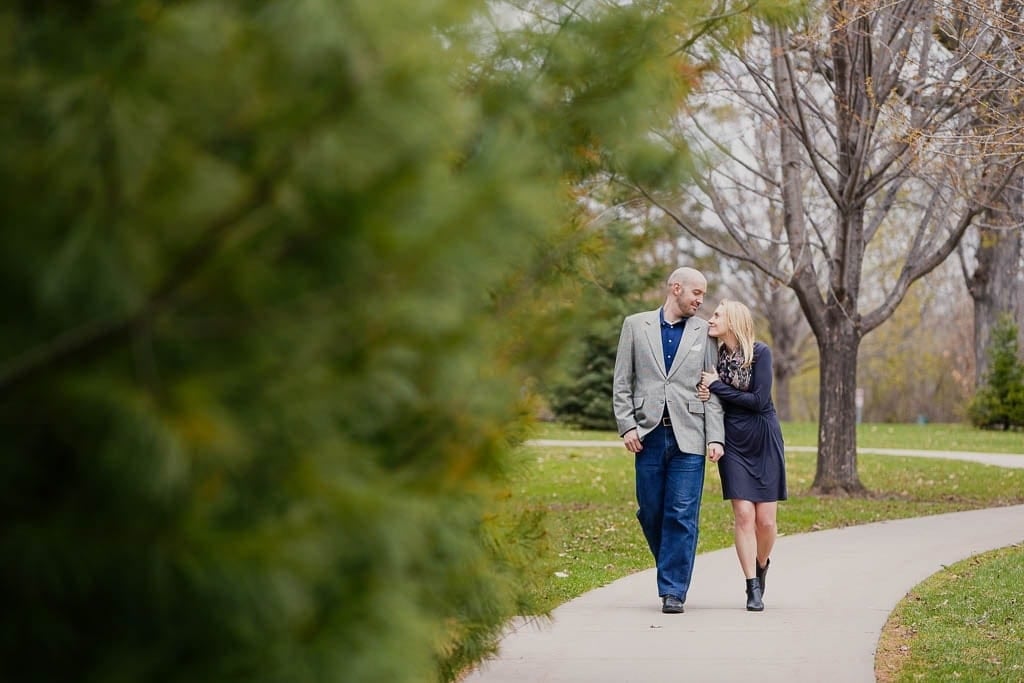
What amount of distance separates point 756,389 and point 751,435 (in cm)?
32

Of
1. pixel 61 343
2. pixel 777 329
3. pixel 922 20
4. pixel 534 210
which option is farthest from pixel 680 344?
pixel 777 329

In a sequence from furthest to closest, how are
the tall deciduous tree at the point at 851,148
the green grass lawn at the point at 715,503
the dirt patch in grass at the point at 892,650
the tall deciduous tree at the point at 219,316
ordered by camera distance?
the tall deciduous tree at the point at 851,148
the green grass lawn at the point at 715,503
the dirt patch in grass at the point at 892,650
the tall deciduous tree at the point at 219,316

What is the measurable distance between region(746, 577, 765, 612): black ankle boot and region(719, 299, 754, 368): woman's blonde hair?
142 centimetres

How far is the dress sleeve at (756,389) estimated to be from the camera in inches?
328

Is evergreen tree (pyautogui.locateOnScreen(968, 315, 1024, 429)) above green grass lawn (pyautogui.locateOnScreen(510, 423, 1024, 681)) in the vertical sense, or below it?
above

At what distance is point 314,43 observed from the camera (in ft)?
6.36

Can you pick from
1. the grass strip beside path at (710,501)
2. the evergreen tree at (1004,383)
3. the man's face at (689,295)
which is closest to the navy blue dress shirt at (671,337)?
the man's face at (689,295)

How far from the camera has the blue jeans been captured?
8.03 m

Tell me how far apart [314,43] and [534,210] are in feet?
1.73

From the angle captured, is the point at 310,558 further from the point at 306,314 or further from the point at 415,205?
the point at 415,205

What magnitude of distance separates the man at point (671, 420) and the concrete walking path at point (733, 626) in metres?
0.45

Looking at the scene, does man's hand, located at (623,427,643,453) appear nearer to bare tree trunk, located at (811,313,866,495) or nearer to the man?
the man

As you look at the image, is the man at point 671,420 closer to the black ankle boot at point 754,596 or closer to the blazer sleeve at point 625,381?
the blazer sleeve at point 625,381

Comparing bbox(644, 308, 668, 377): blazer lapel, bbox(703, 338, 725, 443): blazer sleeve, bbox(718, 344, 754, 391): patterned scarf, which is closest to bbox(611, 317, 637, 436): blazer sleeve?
bbox(644, 308, 668, 377): blazer lapel
